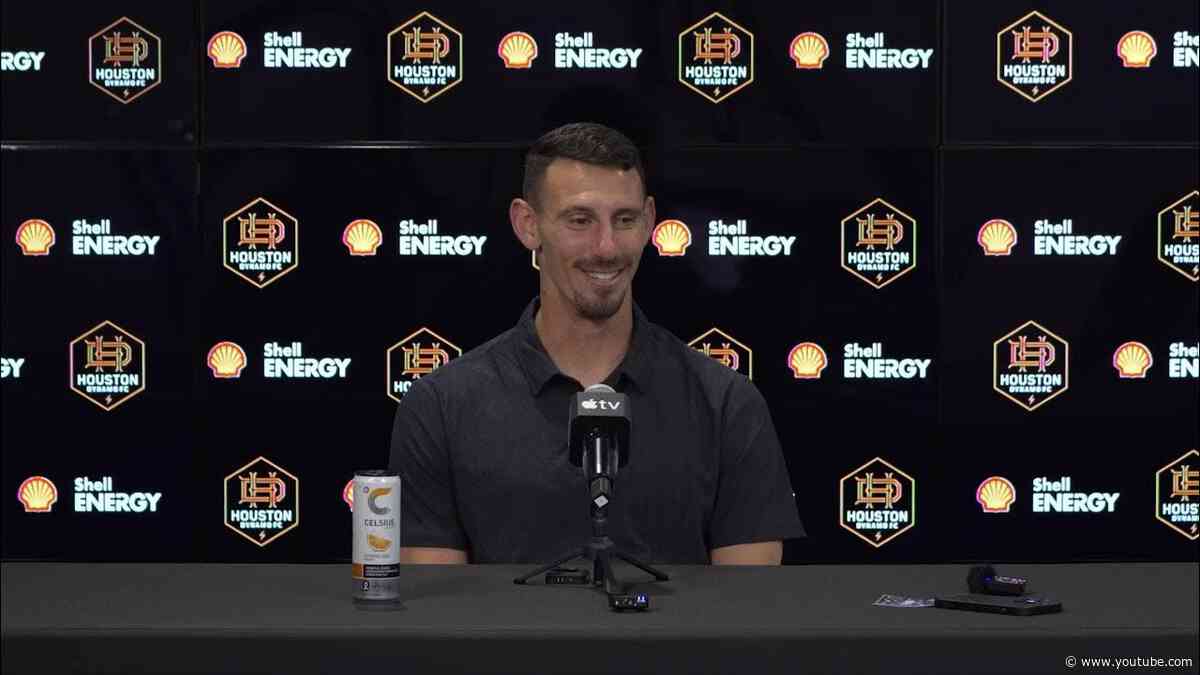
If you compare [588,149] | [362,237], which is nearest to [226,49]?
[362,237]

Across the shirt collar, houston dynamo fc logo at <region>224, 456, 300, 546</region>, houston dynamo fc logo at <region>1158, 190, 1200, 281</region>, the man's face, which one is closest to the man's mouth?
the man's face

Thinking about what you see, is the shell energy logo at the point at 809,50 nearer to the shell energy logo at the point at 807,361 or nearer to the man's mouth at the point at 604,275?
the shell energy logo at the point at 807,361

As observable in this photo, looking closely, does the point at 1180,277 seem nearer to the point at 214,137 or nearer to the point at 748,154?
the point at 748,154

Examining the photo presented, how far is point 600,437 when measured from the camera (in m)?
2.01

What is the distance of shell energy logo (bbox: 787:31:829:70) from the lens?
3.99 meters

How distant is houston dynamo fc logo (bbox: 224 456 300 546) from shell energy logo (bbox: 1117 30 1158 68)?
101 inches

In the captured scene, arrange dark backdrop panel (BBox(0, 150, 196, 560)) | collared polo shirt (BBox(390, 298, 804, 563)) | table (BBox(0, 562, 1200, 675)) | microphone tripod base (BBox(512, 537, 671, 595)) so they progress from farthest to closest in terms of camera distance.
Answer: dark backdrop panel (BBox(0, 150, 196, 560)) < collared polo shirt (BBox(390, 298, 804, 563)) < microphone tripod base (BBox(512, 537, 671, 595)) < table (BBox(0, 562, 1200, 675))

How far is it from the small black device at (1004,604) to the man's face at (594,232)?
4.06 ft

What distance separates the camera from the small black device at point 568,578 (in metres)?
2.01

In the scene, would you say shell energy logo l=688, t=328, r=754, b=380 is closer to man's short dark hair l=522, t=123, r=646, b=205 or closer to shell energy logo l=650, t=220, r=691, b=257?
shell energy logo l=650, t=220, r=691, b=257

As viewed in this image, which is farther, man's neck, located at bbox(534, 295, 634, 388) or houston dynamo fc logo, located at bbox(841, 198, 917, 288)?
houston dynamo fc logo, located at bbox(841, 198, 917, 288)

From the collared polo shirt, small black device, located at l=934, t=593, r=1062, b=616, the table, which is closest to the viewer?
the table

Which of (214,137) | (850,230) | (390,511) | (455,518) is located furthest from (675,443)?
(214,137)

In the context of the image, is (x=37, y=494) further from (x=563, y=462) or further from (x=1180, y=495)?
(x=1180, y=495)
